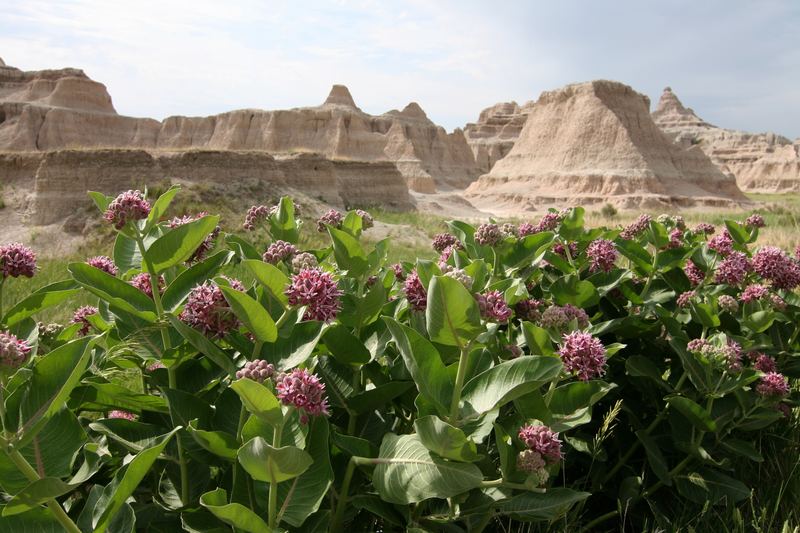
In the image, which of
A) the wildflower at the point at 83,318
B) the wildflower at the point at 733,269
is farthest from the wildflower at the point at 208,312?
the wildflower at the point at 733,269

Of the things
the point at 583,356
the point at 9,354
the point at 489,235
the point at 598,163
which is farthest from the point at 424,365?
the point at 598,163

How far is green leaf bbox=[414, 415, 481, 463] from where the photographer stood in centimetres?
151

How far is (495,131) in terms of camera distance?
101 meters

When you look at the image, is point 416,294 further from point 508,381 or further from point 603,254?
point 603,254

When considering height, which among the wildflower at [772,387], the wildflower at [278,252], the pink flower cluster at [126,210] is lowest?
the wildflower at [772,387]

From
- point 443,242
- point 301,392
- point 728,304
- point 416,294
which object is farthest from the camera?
point 443,242

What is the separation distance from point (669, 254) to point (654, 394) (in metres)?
0.93

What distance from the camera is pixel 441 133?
289 ft

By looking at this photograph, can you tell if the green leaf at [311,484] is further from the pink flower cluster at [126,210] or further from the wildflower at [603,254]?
the wildflower at [603,254]

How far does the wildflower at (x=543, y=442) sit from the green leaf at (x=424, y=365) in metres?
0.29

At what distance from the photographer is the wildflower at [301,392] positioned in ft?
4.74

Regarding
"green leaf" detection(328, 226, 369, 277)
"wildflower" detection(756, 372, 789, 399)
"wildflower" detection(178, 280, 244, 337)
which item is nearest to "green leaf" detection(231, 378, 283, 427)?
"wildflower" detection(178, 280, 244, 337)

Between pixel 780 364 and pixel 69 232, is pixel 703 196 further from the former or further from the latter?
pixel 780 364

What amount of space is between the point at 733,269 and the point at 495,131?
4006 inches
